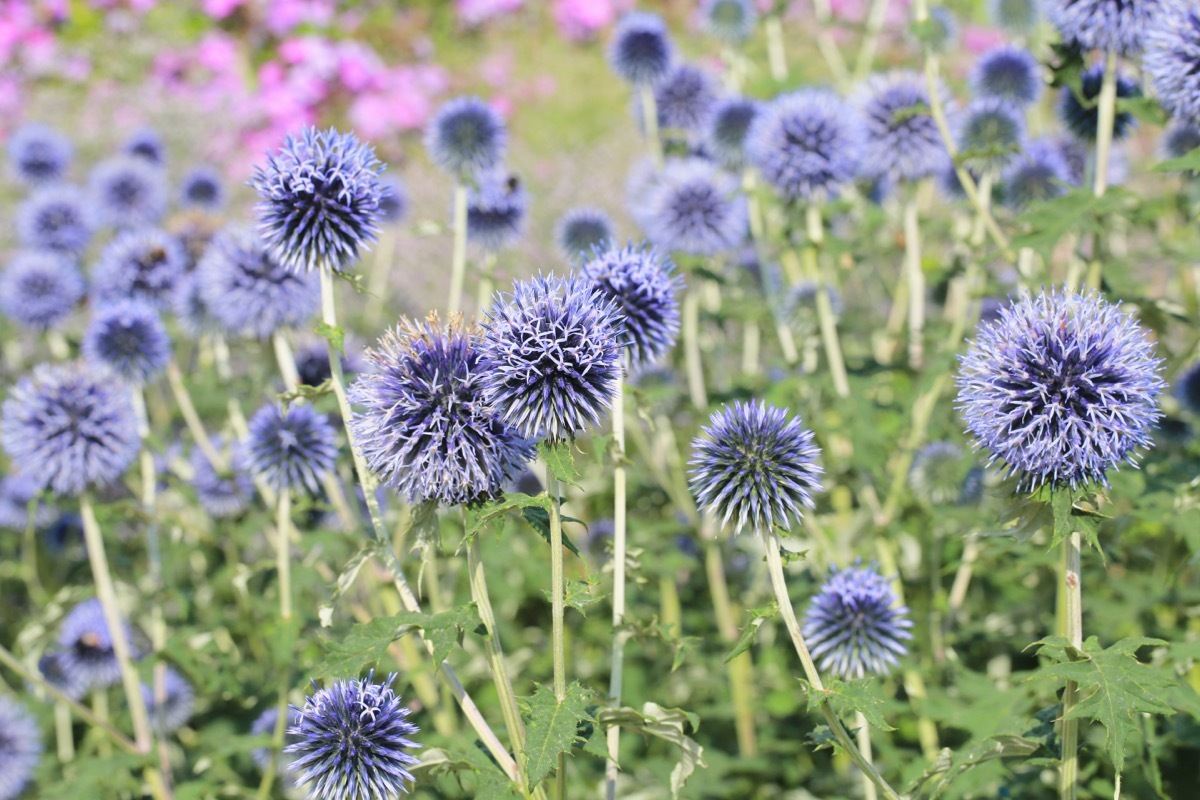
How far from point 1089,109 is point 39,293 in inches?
201

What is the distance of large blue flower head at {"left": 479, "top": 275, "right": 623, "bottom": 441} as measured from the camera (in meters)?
2.20

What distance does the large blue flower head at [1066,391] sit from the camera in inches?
88.6

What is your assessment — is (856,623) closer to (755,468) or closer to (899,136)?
(755,468)

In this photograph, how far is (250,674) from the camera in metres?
4.40

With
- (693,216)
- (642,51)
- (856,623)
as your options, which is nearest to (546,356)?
(856,623)

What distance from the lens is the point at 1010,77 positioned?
5020 mm

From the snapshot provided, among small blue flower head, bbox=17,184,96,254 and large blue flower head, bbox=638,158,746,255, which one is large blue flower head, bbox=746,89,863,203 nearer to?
large blue flower head, bbox=638,158,746,255

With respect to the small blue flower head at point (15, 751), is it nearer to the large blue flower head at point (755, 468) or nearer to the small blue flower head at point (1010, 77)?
the large blue flower head at point (755, 468)

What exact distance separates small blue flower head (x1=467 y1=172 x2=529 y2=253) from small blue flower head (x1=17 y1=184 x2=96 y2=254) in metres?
2.78

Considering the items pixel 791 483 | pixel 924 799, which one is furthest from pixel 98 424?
pixel 924 799

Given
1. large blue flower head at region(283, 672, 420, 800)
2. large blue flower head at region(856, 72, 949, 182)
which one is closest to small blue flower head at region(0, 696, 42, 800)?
large blue flower head at region(283, 672, 420, 800)

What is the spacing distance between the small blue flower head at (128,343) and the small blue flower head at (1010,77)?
13.3ft

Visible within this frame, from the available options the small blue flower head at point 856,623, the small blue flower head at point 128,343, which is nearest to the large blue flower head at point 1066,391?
the small blue flower head at point 856,623

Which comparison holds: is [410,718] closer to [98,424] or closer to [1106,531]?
[98,424]
